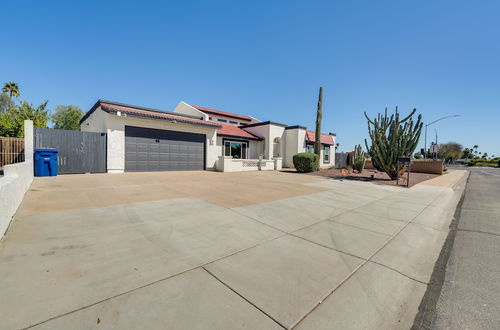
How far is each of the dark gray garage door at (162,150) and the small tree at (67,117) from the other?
3101 centimetres

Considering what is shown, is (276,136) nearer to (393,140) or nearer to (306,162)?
(306,162)

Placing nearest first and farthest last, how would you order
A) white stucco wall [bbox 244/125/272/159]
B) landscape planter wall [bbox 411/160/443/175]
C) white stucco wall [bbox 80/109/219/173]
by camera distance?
white stucco wall [bbox 80/109/219/173] < white stucco wall [bbox 244/125/272/159] < landscape planter wall [bbox 411/160/443/175]

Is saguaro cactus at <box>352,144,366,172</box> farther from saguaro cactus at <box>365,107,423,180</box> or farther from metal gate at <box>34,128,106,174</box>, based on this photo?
metal gate at <box>34,128,106,174</box>

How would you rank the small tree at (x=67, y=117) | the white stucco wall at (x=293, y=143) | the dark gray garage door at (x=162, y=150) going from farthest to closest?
the small tree at (x=67, y=117)
the white stucco wall at (x=293, y=143)
the dark gray garage door at (x=162, y=150)

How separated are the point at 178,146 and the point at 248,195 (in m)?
10.3

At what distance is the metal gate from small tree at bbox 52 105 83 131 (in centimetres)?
3087

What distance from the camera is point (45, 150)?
10500 millimetres

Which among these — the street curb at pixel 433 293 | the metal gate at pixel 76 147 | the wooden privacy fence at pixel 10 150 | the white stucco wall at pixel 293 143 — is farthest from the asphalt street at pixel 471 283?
the wooden privacy fence at pixel 10 150

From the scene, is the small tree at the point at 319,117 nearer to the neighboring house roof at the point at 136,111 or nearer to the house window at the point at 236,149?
the house window at the point at 236,149

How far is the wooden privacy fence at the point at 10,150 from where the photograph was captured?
11.8m

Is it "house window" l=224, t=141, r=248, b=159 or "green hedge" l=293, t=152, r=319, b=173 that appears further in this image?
"house window" l=224, t=141, r=248, b=159

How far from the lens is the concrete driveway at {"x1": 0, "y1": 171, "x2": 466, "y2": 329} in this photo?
6.59 ft

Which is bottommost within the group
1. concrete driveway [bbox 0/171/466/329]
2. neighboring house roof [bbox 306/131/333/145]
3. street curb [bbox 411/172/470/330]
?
street curb [bbox 411/172/470/330]

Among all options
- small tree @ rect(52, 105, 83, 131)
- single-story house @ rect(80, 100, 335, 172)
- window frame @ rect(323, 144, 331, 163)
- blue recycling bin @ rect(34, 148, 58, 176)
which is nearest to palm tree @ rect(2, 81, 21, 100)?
small tree @ rect(52, 105, 83, 131)
